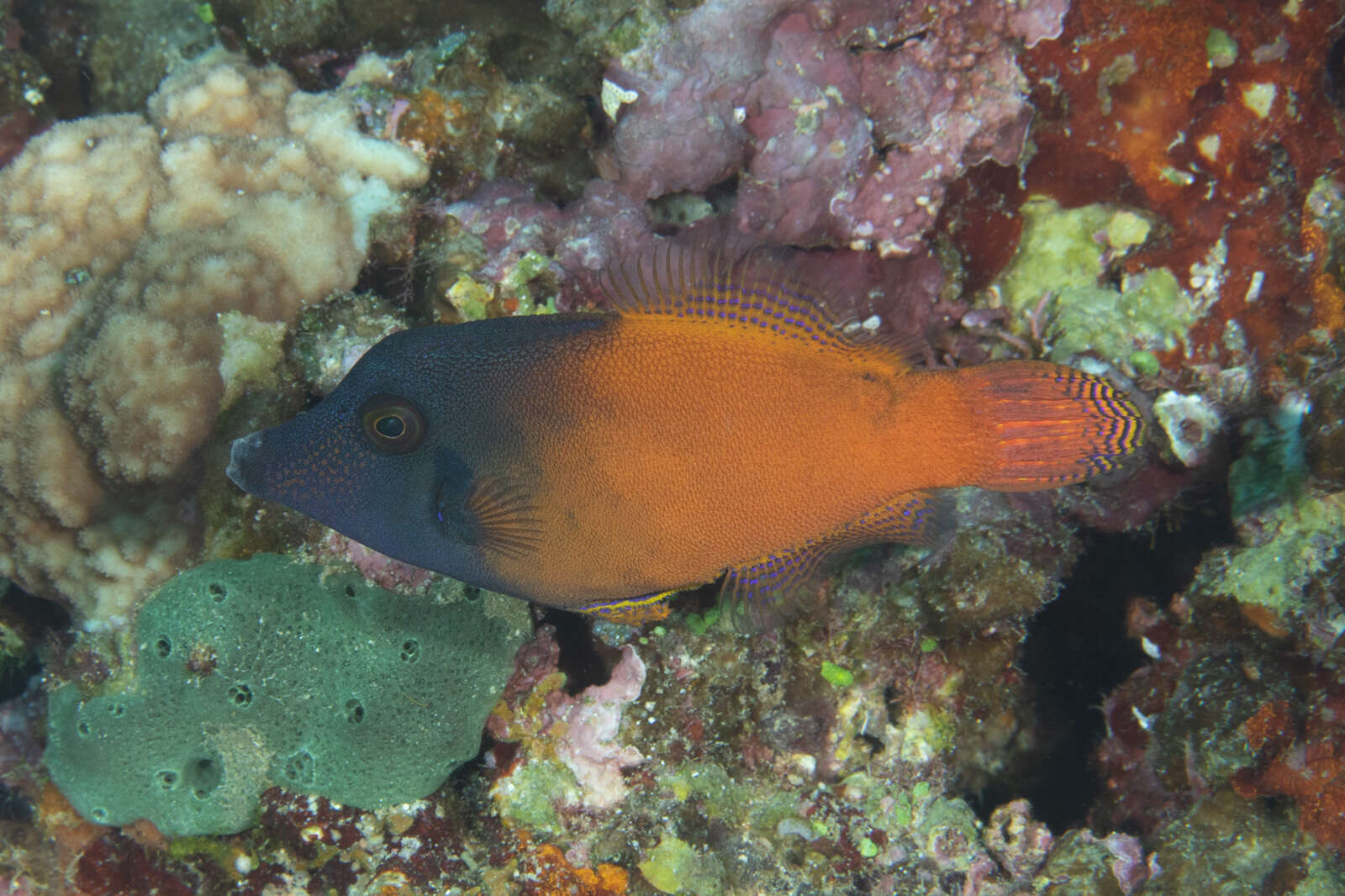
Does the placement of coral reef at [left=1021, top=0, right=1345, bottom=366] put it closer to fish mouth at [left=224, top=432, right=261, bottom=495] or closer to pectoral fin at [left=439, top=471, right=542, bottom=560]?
pectoral fin at [left=439, top=471, right=542, bottom=560]

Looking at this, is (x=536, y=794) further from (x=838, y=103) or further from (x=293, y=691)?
(x=838, y=103)

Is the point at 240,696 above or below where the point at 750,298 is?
below

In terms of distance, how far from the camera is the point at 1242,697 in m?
3.51

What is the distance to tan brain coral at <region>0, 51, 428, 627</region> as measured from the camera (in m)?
3.88

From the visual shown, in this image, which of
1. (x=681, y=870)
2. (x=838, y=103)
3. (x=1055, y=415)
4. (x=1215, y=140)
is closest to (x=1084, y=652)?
(x=681, y=870)

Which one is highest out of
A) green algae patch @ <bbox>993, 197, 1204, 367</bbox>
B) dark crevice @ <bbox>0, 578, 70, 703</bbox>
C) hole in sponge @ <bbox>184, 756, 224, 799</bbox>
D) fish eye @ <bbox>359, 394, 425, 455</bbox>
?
green algae patch @ <bbox>993, 197, 1204, 367</bbox>

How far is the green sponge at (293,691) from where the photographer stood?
3830 mm

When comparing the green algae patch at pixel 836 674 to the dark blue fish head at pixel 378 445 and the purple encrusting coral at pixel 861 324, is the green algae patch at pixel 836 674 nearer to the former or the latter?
the purple encrusting coral at pixel 861 324

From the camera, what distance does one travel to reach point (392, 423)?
2604mm

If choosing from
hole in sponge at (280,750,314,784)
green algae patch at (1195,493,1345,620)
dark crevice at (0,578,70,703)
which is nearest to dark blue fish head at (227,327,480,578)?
hole in sponge at (280,750,314,784)

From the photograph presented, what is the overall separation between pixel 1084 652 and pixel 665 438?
4283 mm

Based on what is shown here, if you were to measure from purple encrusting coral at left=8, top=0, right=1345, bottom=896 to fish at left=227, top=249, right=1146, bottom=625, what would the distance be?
1201mm

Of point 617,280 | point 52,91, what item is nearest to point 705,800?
point 617,280

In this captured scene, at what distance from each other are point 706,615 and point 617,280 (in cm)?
214
